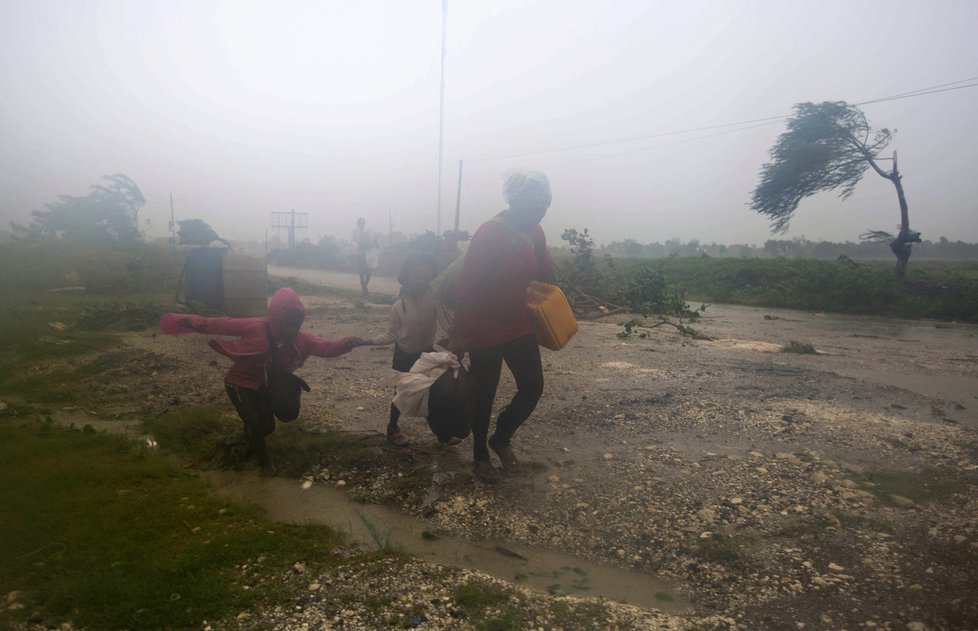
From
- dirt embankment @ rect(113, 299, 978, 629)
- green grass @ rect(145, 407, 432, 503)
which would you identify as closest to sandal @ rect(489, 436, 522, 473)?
dirt embankment @ rect(113, 299, 978, 629)

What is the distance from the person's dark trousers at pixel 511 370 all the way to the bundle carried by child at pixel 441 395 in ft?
0.30

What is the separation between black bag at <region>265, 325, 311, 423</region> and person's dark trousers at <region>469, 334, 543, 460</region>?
1.20m

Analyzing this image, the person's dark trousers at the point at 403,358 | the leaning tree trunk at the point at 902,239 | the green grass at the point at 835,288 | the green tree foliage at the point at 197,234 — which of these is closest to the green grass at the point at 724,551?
the person's dark trousers at the point at 403,358

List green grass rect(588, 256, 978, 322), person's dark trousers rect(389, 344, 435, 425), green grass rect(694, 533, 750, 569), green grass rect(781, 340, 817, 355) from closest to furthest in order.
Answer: green grass rect(694, 533, 750, 569)
person's dark trousers rect(389, 344, 435, 425)
green grass rect(781, 340, 817, 355)
green grass rect(588, 256, 978, 322)

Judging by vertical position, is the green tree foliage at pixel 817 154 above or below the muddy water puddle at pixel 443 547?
above

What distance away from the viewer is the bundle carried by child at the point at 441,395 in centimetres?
357

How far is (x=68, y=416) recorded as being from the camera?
510 cm

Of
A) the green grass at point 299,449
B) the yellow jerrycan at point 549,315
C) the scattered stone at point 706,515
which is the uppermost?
the yellow jerrycan at point 549,315

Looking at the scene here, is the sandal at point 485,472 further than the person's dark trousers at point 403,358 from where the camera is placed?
No

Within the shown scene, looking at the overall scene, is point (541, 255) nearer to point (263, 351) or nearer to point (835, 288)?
point (263, 351)

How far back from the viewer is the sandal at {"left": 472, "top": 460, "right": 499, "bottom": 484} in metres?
3.75

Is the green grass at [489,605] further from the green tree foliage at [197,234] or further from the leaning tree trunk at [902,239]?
the leaning tree trunk at [902,239]

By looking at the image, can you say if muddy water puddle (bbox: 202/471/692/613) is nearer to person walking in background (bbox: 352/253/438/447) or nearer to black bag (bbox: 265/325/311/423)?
black bag (bbox: 265/325/311/423)

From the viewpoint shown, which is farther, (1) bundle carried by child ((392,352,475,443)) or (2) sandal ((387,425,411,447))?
(2) sandal ((387,425,411,447))
